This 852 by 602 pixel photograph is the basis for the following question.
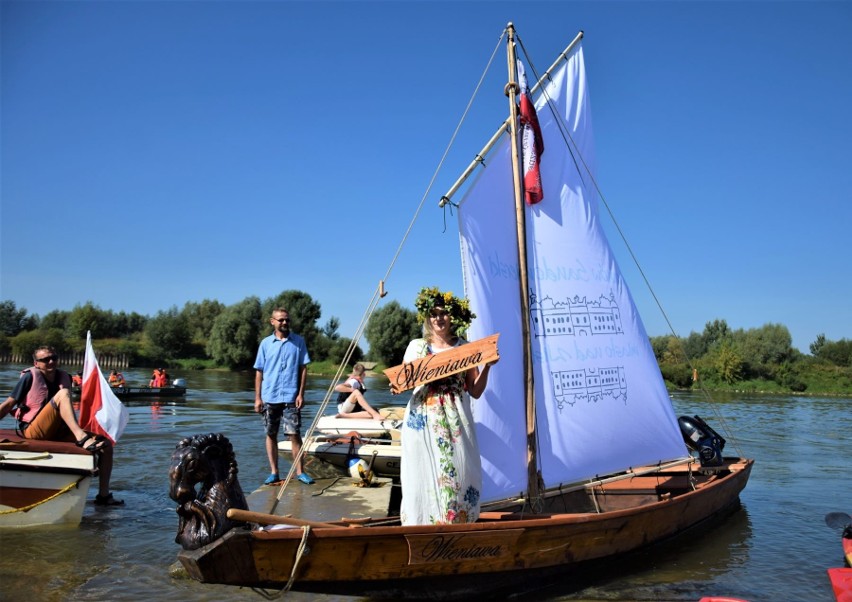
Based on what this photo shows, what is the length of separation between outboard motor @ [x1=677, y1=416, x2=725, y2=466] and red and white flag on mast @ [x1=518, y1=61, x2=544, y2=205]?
4.41m

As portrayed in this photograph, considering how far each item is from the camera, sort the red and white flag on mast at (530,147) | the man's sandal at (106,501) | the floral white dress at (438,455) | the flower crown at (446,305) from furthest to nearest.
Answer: the man's sandal at (106,501), the red and white flag on mast at (530,147), the flower crown at (446,305), the floral white dress at (438,455)

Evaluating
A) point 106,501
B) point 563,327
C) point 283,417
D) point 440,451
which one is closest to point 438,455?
point 440,451

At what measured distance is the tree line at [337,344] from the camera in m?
45.8

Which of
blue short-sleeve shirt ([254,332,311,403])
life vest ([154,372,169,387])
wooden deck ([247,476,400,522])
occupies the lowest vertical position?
wooden deck ([247,476,400,522])

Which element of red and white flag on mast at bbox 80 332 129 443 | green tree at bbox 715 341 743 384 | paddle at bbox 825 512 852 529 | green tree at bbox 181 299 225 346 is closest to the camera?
paddle at bbox 825 512 852 529

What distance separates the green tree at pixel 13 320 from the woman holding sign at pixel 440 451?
79.8 metres

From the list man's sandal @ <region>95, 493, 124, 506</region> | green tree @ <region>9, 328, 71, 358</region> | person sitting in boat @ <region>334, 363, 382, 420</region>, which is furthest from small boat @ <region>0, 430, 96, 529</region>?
green tree @ <region>9, 328, 71, 358</region>

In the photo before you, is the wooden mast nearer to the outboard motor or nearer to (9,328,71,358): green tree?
the outboard motor

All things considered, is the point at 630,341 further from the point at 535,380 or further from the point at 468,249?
the point at 468,249

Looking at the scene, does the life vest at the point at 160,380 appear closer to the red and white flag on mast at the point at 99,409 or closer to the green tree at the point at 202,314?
the red and white flag on mast at the point at 99,409

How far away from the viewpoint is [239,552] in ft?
11.6

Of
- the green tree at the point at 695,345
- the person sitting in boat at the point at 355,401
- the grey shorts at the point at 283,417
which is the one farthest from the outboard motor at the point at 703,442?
the green tree at the point at 695,345

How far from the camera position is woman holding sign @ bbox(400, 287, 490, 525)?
4.27m

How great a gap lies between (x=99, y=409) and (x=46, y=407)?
549 millimetres
